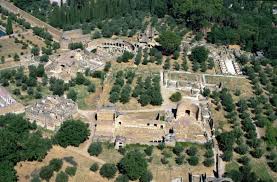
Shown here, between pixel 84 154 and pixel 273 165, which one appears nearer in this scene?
pixel 273 165

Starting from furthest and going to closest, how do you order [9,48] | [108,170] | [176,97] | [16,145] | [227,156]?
[9,48], [176,97], [227,156], [16,145], [108,170]

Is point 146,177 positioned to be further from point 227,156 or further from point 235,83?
point 235,83

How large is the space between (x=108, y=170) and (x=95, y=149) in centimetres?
406

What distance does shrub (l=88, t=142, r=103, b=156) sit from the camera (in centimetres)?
5450

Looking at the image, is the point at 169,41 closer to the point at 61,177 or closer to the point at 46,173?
the point at 61,177

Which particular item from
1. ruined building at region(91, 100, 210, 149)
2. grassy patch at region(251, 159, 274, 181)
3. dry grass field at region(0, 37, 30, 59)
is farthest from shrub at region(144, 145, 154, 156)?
dry grass field at region(0, 37, 30, 59)

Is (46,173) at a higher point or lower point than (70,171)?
higher

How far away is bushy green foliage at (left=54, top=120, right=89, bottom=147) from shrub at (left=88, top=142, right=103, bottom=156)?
5.44ft

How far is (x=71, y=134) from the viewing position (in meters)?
Answer: 55.1

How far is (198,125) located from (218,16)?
38483 millimetres

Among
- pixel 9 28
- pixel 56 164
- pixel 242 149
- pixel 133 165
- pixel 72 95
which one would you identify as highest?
pixel 9 28

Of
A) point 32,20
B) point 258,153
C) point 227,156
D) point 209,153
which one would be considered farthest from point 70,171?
point 32,20

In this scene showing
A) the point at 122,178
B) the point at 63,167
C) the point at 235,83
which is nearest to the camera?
the point at 122,178

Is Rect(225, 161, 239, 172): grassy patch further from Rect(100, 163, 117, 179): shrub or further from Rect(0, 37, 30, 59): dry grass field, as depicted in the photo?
Rect(0, 37, 30, 59): dry grass field
